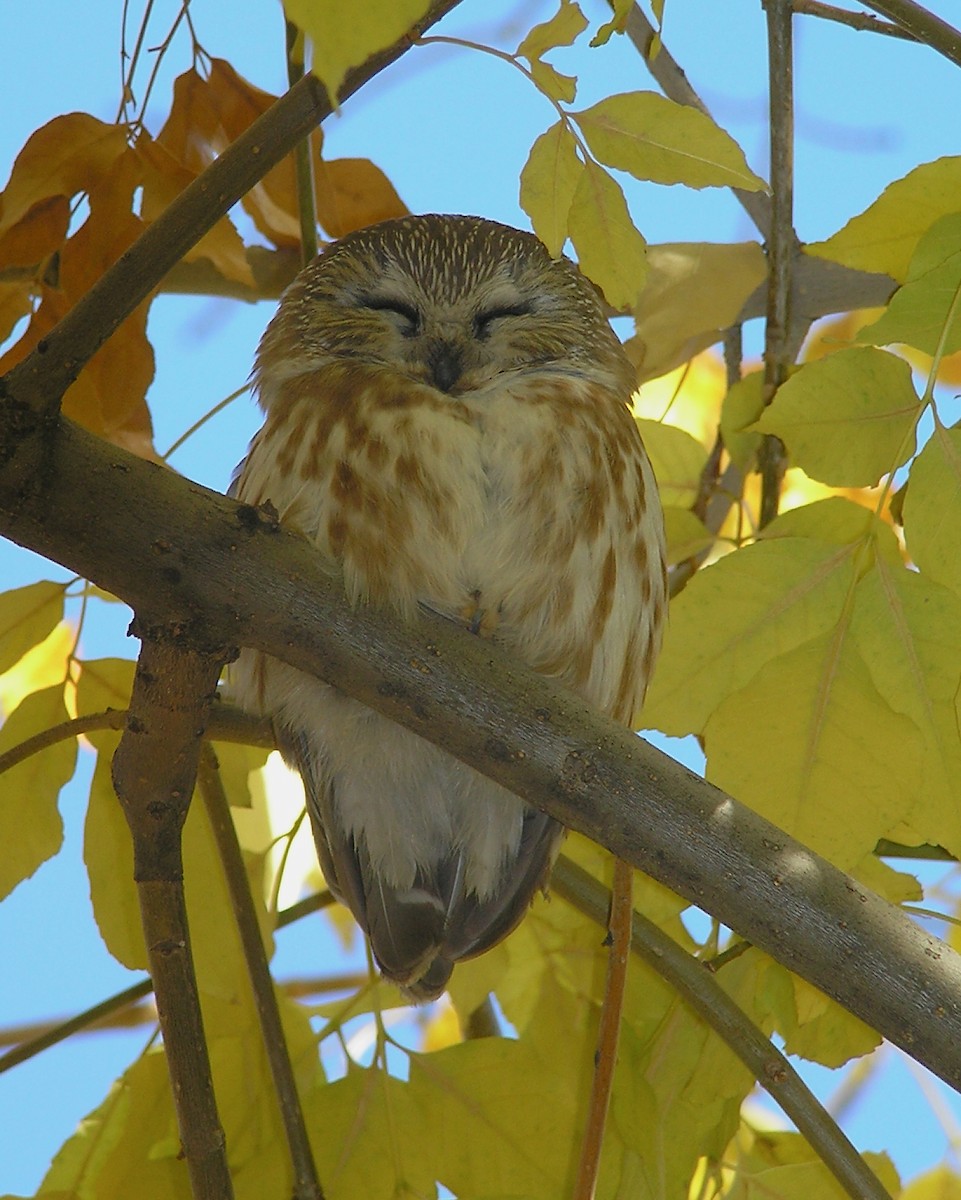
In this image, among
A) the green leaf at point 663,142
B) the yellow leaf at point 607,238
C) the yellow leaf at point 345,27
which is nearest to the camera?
the yellow leaf at point 345,27

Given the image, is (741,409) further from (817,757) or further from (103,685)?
(103,685)

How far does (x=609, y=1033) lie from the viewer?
6.03ft

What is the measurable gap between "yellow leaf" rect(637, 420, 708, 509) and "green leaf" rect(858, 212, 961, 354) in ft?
3.08

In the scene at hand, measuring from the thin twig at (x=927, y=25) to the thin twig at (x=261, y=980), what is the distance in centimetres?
130

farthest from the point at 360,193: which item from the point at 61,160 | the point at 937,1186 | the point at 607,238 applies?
the point at 937,1186

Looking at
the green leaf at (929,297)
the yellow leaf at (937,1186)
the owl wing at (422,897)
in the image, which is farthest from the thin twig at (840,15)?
the yellow leaf at (937,1186)

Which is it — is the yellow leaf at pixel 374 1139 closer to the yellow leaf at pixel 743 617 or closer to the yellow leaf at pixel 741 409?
the yellow leaf at pixel 743 617

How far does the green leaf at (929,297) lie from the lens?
5.70 feet

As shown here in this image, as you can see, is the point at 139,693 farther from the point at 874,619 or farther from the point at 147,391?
the point at 874,619

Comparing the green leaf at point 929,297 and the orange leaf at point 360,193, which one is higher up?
the orange leaf at point 360,193

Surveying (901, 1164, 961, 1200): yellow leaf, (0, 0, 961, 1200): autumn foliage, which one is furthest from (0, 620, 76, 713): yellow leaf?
(901, 1164, 961, 1200): yellow leaf

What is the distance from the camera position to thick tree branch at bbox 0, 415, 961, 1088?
1.53m

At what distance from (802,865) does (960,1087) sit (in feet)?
0.87

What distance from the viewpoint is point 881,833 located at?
179 centimetres
